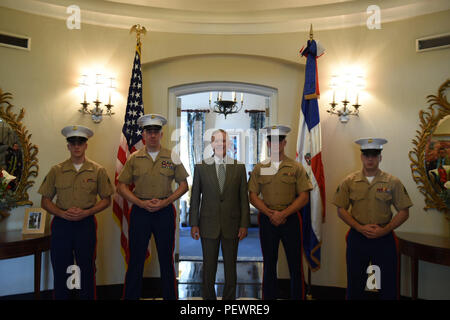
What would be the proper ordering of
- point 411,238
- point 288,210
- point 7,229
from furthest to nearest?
point 7,229 → point 411,238 → point 288,210

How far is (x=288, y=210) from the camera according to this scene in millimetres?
3094

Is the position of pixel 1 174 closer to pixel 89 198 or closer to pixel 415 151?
pixel 89 198

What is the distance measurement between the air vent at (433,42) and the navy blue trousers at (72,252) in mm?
3828

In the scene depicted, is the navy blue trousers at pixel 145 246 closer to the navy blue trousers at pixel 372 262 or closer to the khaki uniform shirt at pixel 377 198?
the navy blue trousers at pixel 372 262

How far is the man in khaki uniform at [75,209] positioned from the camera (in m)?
3.00

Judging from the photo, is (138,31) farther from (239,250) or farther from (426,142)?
(239,250)

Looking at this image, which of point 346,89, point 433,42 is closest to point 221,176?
point 346,89

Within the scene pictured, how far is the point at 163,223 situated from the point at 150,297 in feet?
4.22

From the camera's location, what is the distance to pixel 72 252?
10.00 feet

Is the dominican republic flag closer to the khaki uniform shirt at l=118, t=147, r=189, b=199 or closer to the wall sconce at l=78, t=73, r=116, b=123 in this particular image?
the khaki uniform shirt at l=118, t=147, r=189, b=199

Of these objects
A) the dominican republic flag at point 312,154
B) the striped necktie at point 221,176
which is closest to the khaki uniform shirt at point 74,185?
the striped necktie at point 221,176

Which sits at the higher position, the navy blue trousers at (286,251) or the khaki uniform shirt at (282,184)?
the khaki uniform shirt at (282,184)

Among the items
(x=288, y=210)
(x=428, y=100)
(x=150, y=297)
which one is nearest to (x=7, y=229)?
(x=150, y=297)

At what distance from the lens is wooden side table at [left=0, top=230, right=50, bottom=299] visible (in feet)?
10.3
